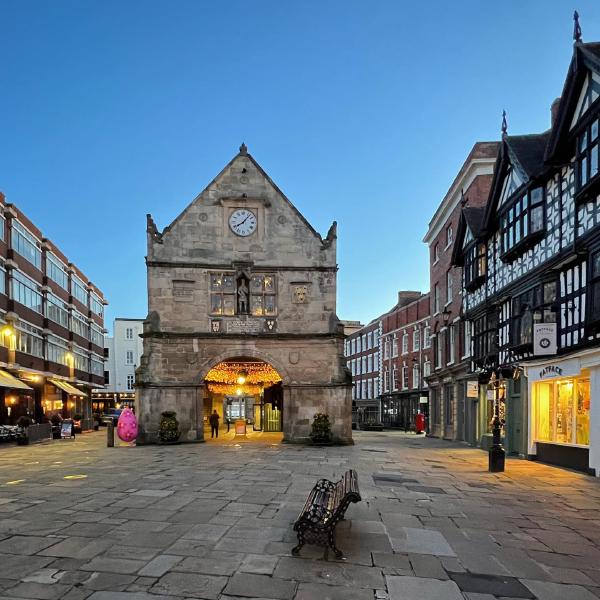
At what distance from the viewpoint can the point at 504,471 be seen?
1620cm

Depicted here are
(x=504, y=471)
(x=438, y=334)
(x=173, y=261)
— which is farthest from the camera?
(x=438, y=334)

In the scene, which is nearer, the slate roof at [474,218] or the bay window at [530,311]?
the bay window at [530,311]

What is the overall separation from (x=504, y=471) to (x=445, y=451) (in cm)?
739

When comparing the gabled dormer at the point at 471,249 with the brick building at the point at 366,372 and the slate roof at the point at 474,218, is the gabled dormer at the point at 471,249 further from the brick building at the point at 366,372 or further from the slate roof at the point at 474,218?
the brick building at the point at 366,372

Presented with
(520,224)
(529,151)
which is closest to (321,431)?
(520,224)

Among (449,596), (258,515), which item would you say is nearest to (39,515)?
(258,515)

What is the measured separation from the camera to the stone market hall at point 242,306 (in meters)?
25.1

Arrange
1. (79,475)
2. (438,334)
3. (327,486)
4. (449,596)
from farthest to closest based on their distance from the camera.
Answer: (438,334), (79,475), (327,486), (449,596)

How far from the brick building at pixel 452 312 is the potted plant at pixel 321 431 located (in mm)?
7356

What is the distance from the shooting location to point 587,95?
1550 cm

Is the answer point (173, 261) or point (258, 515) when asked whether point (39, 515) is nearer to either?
point (258, 515)

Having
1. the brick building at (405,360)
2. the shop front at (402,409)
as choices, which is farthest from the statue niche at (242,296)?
the brick building at (405,360)

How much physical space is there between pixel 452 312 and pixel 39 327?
95.9 feet

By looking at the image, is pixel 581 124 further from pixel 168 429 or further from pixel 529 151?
pixel 168 429
